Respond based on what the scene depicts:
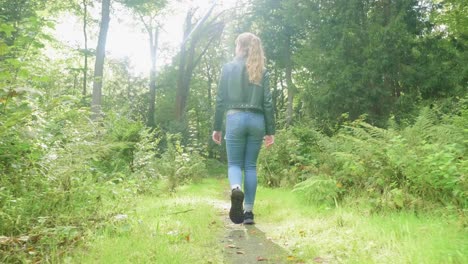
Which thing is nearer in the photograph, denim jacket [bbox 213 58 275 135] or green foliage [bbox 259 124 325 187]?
denim jacket [bbox 213 58 275 135]

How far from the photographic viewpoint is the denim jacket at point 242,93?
4805 millimetres

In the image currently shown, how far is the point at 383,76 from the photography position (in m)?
12.1

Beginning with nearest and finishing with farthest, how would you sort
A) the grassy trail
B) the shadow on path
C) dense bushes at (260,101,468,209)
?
the grassy trail < the shadow on path < dense bushes at (260,101,468,209)

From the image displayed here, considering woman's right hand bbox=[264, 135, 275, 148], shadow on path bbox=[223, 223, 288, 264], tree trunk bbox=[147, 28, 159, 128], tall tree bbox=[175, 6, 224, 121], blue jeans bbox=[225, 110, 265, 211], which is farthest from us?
tree trunk bbox=[147, 28, 159, 128]

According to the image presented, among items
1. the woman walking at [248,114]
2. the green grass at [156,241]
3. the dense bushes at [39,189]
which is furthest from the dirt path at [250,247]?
the dense bushes at [39,189]

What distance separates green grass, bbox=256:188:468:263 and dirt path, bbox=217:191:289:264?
12cm

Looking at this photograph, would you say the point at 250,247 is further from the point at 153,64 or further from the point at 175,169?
the point at 153,64

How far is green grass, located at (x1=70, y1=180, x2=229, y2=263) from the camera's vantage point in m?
2.88

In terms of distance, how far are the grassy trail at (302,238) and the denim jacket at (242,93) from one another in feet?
4.21

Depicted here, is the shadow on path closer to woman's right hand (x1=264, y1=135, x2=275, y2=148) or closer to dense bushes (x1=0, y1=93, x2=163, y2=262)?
woman's right hand (x1=264, y1=135, x2=275, y2=148)

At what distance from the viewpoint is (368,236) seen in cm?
337

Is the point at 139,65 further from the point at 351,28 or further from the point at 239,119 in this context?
the point at 239,119

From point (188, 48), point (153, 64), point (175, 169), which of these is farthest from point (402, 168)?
point (153, 64)

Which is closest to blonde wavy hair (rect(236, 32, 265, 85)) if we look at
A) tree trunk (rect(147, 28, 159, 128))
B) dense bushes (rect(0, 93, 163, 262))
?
dense bushes (rect(0, 93, 163, 262))
